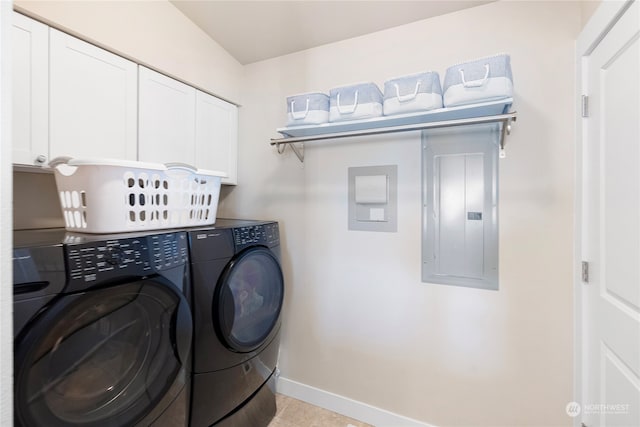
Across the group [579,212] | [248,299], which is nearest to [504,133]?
[579,212]

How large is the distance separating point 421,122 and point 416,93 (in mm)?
208

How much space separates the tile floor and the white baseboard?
3 centimetres

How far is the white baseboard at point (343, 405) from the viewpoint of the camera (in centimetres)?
171

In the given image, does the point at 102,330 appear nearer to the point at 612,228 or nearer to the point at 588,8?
the point at 612,228

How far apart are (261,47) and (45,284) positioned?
75.9 inches

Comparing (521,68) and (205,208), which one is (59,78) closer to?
(205,208)

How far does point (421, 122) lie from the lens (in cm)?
151

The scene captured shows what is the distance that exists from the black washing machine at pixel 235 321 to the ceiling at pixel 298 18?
132 cm

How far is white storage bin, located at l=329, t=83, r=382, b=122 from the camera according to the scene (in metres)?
1.46

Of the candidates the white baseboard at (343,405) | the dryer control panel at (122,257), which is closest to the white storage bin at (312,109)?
the dryer control panel at (122,257)

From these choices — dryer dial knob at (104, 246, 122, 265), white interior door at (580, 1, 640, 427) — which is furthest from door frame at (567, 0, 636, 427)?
dryer dial knob at (104, 246, 122, 265)

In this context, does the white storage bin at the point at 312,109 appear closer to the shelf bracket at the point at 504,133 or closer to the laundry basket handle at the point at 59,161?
the shelf bracket at the point at 504,133

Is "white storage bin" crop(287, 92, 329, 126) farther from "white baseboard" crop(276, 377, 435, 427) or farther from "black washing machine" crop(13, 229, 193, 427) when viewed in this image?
"white baseboard" crop(276, 377, 435, 427)

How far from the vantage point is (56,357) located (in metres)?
0.81
